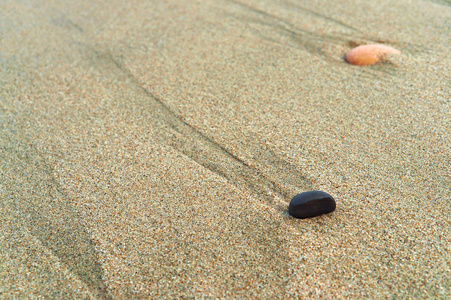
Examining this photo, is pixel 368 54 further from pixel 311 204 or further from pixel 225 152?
pixel 311 204

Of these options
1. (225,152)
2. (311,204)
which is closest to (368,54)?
(225,152)

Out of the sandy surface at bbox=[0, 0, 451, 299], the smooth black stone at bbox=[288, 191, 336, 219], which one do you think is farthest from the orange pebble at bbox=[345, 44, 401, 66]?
the smooth black stone at bbox=[288, 191, 336, 219]

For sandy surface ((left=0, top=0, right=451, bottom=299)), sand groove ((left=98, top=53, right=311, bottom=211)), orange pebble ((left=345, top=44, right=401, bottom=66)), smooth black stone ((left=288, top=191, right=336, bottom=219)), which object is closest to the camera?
sandy surface ((left=0, top=0, right=451, bottom=299))

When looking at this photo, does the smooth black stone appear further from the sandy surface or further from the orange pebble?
the orange pebble

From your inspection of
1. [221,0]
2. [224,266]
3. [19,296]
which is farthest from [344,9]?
[19,296]

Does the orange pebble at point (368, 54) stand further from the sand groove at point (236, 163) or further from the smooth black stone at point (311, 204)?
the smooth black stone at point (311, 204)

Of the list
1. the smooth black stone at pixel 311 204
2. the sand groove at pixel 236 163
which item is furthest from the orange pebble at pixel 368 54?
the smooth black stone at pixel 311 204
